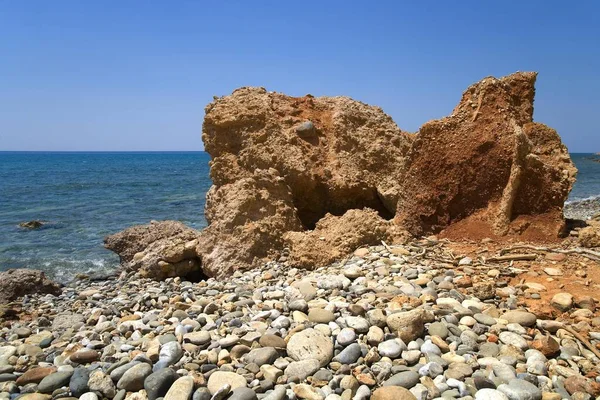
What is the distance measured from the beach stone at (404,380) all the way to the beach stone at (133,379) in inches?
73.4

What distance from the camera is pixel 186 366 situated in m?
3.57

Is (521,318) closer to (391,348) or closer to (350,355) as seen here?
(391,348)

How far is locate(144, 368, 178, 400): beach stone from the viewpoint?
3262 mm

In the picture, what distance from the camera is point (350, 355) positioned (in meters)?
3.50

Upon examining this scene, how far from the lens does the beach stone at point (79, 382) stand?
338 centimetres

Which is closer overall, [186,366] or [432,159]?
[186,366]

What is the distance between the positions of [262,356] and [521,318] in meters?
2.29

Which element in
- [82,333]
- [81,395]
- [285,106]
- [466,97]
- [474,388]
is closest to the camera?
[474,388]

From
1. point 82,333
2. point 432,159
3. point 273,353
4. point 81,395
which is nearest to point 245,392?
point 273,353

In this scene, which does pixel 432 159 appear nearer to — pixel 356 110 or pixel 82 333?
pixel 356 110

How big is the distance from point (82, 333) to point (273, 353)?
7.74 feet

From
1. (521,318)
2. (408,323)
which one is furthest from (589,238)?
(408,323)

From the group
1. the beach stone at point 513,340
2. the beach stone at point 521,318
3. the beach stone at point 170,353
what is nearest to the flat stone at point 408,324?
the beach stone at point 513,340

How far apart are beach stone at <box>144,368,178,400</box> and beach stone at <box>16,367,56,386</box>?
0.97 m
